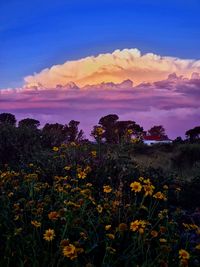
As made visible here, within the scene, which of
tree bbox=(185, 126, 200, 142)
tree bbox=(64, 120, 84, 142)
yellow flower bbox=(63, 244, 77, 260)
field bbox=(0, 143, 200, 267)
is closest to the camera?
yellow flower bbox=(63, 244, 77, 260)

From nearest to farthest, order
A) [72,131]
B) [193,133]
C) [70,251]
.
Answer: [70,251] < [72,131] < [193,133]

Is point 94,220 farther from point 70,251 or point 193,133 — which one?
point 193,133

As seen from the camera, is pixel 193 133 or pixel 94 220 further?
pixel 193 133

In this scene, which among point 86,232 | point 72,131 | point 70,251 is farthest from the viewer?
point 72,131

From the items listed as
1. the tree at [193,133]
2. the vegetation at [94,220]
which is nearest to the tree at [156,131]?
the tree at [193,133]

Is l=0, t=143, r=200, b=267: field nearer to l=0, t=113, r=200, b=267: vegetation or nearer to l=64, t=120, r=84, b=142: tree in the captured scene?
l=0, t=113, r=200, b=267: vegetation

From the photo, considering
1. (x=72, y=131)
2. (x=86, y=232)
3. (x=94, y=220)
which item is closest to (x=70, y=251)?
(x=86, y=232)

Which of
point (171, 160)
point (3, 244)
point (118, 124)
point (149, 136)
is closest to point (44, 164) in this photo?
point (3, 244)

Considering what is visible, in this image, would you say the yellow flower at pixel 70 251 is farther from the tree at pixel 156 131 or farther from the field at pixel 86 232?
the tree at pixel 156 131

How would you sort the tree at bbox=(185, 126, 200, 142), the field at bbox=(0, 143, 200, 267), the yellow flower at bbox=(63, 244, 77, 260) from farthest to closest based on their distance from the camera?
the tree at bbox=(185, 126, 200, 142) < the field at bbox=(0, 143, 200, 267) < the yellow flower at bbox=(63, 244, 77, 260)

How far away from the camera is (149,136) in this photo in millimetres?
35000

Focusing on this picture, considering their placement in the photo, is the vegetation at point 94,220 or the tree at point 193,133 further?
the tree at point 193,133

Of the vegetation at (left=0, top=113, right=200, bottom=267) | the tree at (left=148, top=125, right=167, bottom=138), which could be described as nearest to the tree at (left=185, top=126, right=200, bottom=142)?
the tree at (left=148, top=125, right=167, bottom=138)

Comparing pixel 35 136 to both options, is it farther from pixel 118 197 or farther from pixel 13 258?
pixel 13 258
